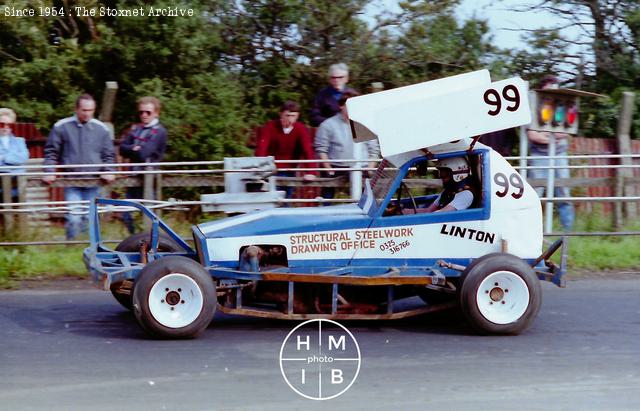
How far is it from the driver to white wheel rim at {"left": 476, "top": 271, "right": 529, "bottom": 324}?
71 centimetres

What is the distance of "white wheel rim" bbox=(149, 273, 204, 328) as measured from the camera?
7621 millimetres

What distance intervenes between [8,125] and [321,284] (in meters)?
5.03

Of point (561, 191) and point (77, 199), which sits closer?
point (77, 199)

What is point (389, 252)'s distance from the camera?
320 inches

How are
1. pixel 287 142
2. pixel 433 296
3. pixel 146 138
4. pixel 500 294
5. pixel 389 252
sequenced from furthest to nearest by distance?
pixel 287 142 → pixel 146 138 → pixel 433 296 → pixel 389 252 → pixel 500 294

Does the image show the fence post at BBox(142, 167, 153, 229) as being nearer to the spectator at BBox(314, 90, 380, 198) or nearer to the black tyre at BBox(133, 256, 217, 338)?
the spectator at BBox(314, 90, 380, 198)

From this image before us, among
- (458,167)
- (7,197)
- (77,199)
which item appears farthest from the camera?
(77,199)

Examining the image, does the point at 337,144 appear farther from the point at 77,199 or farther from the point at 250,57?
the point at 250,57

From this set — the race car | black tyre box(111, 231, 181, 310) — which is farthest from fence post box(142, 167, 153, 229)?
the race car

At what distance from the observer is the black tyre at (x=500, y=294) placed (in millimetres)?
7875

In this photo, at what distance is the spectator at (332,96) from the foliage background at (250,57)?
2894 millimetres

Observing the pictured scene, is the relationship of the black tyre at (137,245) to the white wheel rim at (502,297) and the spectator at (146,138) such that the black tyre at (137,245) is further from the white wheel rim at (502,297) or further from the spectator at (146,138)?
the white wheel rim at (502,297)

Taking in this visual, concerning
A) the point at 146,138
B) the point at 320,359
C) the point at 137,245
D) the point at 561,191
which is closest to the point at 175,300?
the point at 320,359

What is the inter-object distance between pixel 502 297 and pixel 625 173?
4.67 metres
